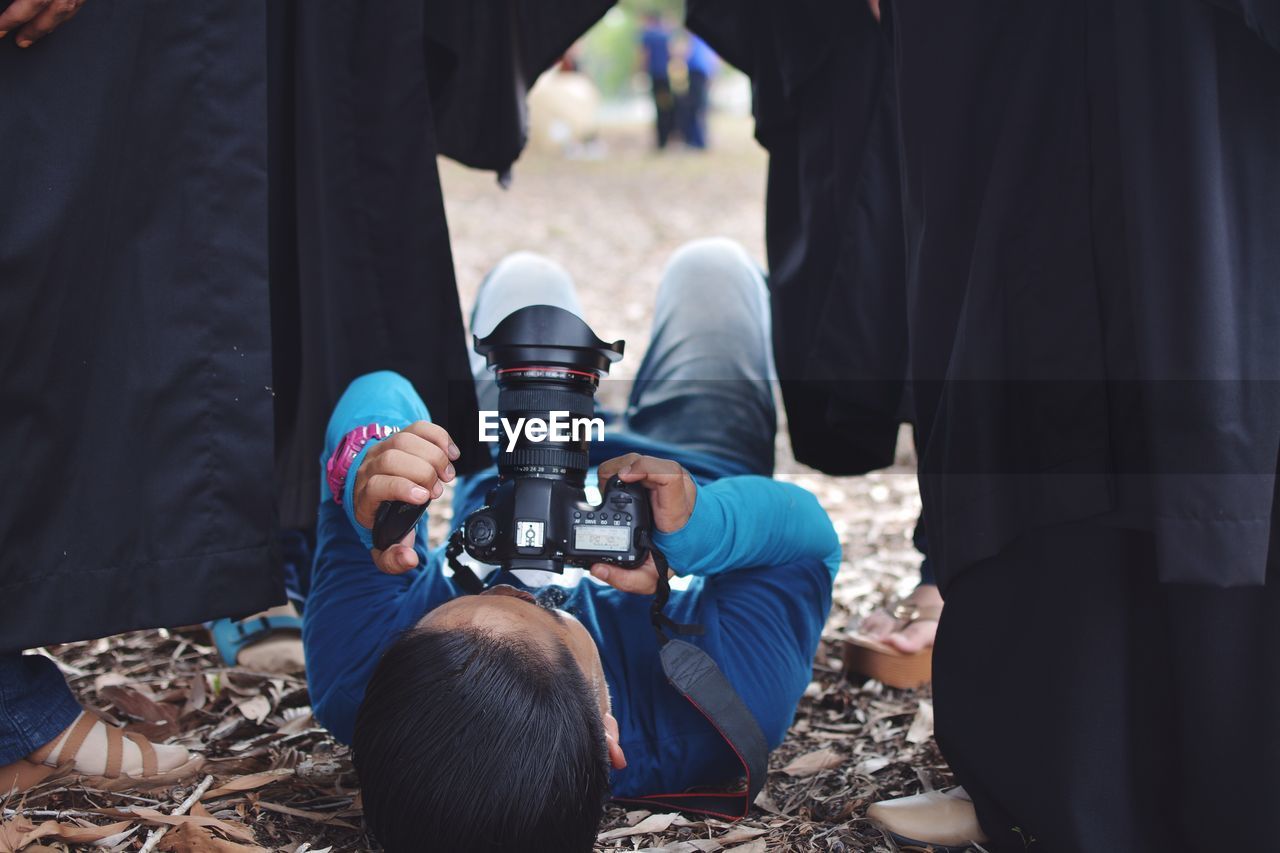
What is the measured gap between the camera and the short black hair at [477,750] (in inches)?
57.7

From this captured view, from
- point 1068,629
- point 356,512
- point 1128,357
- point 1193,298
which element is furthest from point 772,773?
point 1193,298

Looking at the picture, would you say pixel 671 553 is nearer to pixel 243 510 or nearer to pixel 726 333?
pixel 243 510

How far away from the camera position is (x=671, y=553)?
6.10 ft

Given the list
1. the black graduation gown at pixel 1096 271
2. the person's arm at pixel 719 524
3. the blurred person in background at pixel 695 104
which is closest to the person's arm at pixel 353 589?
the person's arm at pixel 719 524

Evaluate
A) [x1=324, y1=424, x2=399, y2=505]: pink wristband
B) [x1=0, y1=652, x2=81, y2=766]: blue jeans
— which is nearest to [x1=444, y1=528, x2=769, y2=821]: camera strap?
[x1=324, y1=424, x2=399, y2=505]: pink wristband

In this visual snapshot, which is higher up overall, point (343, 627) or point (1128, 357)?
point (1128, 357)

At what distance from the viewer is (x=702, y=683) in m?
1.82

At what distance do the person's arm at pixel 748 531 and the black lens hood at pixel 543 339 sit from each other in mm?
333

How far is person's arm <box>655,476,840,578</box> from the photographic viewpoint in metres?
1.86

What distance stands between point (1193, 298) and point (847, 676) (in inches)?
58.8

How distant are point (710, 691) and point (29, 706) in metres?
1.05

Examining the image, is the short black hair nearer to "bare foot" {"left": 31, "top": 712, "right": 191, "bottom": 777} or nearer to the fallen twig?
the fallen twig

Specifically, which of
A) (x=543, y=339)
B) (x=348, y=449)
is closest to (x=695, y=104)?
(x=348, y=449)

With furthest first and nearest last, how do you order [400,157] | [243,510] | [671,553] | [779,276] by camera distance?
1. [779,276]
2. [400,157]
3. [671,553]
4. [243,510]
